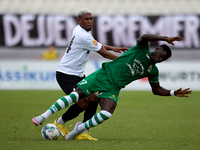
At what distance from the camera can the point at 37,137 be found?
6.50 meters

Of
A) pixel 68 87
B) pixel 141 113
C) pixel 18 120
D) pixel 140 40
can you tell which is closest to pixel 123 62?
pixel 140 40

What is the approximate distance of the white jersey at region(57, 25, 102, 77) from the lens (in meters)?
6.27

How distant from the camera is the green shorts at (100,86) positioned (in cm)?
602

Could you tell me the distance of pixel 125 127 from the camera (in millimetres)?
7859

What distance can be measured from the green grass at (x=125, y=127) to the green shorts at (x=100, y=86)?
30.0 inches

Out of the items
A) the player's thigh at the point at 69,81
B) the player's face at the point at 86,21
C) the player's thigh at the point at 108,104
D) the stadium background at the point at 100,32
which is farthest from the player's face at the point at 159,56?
the stadium background at the point at 100,32

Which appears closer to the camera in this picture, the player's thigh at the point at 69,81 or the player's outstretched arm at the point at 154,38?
the player's outstretched arm at the point at 154,38

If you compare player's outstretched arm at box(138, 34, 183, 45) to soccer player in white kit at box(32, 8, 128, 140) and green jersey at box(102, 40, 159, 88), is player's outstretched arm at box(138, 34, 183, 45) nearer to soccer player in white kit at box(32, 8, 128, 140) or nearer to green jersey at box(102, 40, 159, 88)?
green jersey at box(102, 40, 159, 88)

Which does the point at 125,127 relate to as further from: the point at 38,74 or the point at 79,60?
the point at 38,74

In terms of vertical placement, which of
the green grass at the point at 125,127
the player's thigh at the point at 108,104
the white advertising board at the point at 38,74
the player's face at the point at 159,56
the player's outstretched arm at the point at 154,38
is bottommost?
the white advertising board at the point at 38,74

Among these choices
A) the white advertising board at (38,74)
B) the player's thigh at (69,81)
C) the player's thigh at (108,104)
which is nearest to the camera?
the player's thigh at (108,104)

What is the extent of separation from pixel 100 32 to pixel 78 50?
1378 centimetres

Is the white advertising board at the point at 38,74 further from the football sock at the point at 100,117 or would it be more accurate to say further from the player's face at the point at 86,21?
the football sock at the point at 100,117

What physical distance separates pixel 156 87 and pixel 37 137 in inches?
89.2
